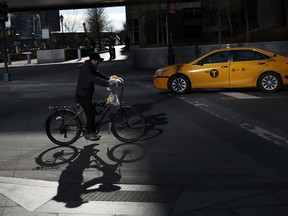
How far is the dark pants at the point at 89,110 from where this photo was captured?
8.45m

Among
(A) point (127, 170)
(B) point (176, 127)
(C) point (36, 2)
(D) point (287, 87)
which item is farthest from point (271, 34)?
(C) point (36, 2)

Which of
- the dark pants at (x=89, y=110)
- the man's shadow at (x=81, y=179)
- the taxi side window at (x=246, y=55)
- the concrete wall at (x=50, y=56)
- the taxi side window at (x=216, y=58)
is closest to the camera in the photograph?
the man's shadow at (x=81, y=179)

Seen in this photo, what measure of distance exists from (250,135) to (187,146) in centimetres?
143

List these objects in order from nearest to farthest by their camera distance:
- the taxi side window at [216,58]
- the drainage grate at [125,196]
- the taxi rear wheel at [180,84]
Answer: the drainage grate at [125,196] < the taxi side window at [216,58] < the taxi rear wheel at [180,84]

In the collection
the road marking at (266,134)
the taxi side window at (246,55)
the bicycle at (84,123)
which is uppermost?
the taxi side window at (246,55)

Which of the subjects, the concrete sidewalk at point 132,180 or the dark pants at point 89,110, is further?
the dark pants at point 89,110

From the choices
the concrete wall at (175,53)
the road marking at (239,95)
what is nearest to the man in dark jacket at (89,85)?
the road marking at (239,95)

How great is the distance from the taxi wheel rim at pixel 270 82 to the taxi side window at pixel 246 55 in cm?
69

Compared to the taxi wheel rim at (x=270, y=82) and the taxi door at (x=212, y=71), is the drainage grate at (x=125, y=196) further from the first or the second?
the taxi wheel rim at (x=270, y=82)

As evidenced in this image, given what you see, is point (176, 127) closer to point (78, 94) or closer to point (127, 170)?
point (78, 94)

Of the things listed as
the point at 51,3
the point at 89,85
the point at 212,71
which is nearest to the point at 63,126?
the point at 89,85

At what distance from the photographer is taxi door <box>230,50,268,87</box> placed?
1509 centimetres

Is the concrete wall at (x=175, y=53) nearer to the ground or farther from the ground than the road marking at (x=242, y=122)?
farther from the ground

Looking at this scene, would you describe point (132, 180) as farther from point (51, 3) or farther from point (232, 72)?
point (51, 3)
